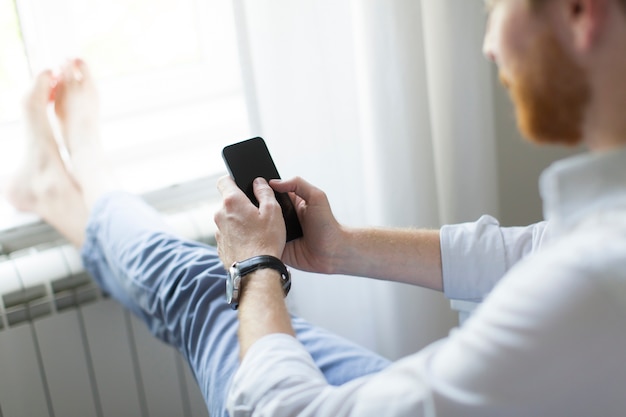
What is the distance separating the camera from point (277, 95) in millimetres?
1308

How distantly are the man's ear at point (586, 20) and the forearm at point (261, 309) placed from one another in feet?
1.29

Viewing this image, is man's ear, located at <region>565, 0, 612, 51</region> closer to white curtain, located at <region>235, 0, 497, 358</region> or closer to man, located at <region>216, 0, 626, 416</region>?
man, located at <region>216, 0, 626, 416</region>

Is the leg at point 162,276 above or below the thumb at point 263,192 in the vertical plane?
below

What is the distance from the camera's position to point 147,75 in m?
1.66

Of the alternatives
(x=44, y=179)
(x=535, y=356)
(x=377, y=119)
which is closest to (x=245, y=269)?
(x=535, y=356)

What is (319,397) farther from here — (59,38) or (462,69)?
(59,38)

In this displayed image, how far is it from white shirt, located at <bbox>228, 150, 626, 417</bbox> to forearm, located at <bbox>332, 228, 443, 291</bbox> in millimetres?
309

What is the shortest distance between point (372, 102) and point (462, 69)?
186mm

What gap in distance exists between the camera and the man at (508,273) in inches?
24.6

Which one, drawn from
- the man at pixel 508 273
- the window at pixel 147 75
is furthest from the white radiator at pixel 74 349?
the man at pixel 508 273

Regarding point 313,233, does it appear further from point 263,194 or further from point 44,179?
point 44,179

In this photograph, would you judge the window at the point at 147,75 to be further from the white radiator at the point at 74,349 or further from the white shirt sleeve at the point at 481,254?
the white shirt sleeve at the point at 481,254

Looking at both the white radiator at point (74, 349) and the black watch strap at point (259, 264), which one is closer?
the black watch strap at point (259, 264)

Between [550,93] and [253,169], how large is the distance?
405mm
